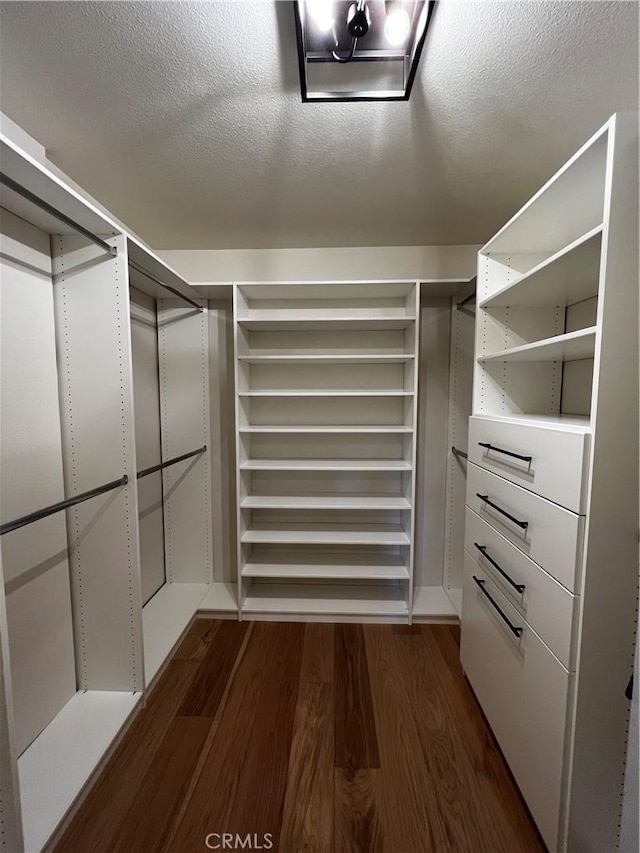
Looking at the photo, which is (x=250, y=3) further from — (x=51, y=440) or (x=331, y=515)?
(x=331, y=515)

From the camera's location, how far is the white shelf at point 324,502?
79.7 inches

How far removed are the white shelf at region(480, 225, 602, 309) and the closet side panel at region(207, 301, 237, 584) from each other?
64.1 inches

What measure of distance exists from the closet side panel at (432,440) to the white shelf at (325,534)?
261 millimetres

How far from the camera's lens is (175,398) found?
91.8 inches

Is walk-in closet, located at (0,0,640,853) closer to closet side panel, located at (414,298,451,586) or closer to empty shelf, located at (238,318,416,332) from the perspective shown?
empty shelf, located at (238,318,416,332)

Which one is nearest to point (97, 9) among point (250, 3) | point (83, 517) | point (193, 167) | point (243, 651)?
point (250, 3)

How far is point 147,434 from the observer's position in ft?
7.09

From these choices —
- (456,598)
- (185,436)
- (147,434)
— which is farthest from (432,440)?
(147,434)

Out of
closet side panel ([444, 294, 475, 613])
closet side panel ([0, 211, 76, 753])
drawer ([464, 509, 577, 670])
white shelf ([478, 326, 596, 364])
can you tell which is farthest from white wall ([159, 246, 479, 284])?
drawer ([464, 509, 577, 670])

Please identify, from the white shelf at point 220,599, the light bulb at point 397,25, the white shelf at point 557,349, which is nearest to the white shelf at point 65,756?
the white shelf at point 220,599

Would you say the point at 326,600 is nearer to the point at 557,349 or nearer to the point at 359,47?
the point at 557,349

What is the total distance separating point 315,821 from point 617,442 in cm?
151

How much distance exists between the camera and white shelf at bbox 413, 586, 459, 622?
2.09m

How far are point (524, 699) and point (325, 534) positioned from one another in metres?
1.27
